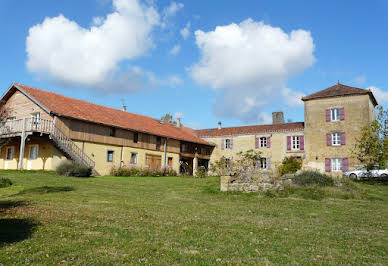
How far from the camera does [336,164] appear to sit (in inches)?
1139

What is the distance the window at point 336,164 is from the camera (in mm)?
28723

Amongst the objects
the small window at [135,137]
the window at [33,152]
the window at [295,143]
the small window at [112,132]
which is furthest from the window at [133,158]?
the window at [295,143]

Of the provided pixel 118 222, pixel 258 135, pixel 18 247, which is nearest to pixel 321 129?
pixel 258 135

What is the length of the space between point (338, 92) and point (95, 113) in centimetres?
2241

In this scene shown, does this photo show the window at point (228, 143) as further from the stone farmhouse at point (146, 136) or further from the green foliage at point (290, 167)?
the green foliage at point (290, 167)

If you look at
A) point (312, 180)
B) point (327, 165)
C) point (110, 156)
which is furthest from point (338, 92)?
point (110, 156)

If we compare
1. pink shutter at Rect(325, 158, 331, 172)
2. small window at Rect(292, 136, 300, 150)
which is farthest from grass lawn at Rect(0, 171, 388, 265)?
small window at Rect(292, 136, 300, 150)

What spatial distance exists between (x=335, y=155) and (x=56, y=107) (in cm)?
2437

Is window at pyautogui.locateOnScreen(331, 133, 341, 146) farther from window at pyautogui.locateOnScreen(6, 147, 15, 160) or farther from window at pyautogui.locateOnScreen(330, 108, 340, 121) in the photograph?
window at pyautogui.locateOnScreen(6, 147, 15, 160)

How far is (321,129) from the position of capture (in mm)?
30281

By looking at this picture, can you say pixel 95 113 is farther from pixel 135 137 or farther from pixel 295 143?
pixel 295 143

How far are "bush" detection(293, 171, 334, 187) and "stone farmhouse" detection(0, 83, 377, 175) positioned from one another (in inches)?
612

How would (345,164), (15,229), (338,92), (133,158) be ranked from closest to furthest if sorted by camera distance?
(15,229), (345,164), (133,158), (338,92)

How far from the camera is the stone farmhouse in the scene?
918 inches
